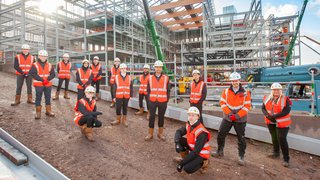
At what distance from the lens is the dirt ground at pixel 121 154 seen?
11.4ft

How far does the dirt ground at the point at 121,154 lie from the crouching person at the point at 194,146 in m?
0.25

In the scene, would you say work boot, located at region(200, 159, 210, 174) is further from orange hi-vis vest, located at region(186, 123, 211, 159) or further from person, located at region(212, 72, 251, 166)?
person, located at region(212, 72, 251, 166)

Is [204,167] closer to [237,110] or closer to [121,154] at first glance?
[237,110]

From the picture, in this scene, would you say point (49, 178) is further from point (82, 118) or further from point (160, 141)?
point (160, 141)

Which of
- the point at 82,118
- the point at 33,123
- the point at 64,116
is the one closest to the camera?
the point at 82,118

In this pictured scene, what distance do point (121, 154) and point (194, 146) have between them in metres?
1.60

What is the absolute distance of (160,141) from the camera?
495cm

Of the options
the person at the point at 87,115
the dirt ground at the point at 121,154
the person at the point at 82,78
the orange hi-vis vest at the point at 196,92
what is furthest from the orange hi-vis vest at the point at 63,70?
the orange hi-vis vest at the point at 196,92

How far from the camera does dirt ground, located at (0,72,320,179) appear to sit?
11.4ft

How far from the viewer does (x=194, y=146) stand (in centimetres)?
338

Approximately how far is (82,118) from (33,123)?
5.60ft

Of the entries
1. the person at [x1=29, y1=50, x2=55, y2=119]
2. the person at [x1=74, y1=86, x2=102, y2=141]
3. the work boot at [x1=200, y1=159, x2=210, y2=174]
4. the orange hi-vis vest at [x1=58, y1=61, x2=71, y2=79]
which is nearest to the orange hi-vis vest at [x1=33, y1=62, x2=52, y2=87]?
the person at [x1=29, y1=50, x2=55, y2=119]

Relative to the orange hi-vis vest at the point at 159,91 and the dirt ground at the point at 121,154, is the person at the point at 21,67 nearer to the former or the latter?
the dirt ground at the point at 121,154

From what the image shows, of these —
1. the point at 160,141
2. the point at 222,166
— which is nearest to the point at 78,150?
the point at 160,141
